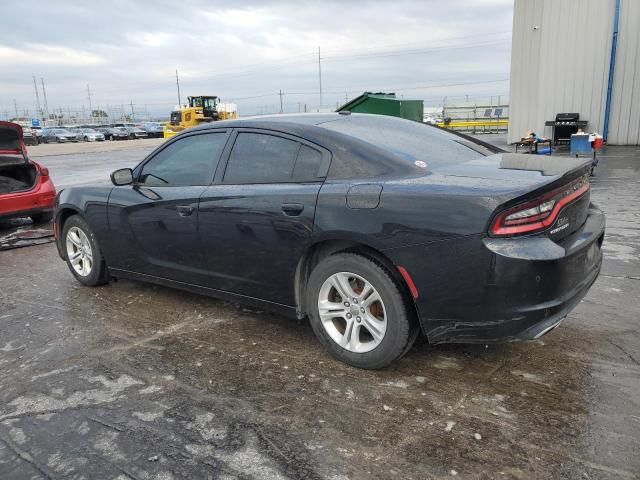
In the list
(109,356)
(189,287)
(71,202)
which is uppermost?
(71,202)

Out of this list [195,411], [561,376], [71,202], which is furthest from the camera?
[71,202]

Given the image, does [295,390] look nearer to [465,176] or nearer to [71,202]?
[465,176]

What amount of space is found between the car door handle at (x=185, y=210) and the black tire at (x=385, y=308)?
1137mm

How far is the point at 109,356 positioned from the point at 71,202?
77.6 inches

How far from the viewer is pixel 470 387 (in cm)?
296

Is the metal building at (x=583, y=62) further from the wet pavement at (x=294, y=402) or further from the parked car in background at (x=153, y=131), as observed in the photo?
the parked car in background at (x=153, y=131)

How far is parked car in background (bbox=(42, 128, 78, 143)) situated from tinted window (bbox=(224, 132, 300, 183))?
4588 cm

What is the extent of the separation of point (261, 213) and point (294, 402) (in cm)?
120

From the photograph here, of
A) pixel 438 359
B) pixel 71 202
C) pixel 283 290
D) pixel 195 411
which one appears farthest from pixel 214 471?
pixel 71 202

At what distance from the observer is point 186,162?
13.5 ft

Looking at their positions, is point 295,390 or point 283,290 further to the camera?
point 283,290

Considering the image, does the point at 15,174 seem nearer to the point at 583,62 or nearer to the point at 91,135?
the point at 583,62

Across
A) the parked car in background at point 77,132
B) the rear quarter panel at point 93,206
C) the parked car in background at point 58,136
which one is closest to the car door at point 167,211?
the rear quarter panel at point 93,206

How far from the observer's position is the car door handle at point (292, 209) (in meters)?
3.24
